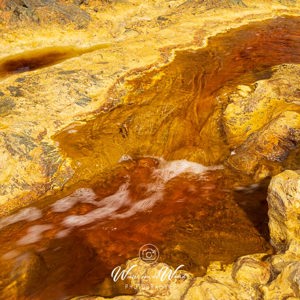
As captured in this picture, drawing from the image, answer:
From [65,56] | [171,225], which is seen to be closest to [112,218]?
[171,225]

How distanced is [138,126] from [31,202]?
387 centimetres

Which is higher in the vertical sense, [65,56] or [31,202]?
[65,56]

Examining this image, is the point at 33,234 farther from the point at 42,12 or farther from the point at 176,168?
the point at 42,12

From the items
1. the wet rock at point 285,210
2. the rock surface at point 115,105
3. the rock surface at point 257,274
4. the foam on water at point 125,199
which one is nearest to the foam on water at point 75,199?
the foam on water at point 125,199

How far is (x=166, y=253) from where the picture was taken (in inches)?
222

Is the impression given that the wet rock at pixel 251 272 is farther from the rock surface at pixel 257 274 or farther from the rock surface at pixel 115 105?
the rock surface at pixel 115 105

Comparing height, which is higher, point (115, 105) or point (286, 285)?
point (286, 285)

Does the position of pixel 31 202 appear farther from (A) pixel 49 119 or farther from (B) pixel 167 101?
(B) pixel 167 101

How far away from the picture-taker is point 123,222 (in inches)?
266

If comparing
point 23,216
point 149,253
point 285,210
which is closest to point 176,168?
point 149,253

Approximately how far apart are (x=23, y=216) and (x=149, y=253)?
346 cm

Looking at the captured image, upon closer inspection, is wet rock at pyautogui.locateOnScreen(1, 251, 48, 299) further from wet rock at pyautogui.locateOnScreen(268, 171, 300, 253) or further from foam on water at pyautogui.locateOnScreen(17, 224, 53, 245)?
wet rock at pyautogui.locateOnScreen(268, 171, 300, 253)

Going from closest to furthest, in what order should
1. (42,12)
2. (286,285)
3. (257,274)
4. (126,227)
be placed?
(286,285), (257,274), (126,227), (42,12)

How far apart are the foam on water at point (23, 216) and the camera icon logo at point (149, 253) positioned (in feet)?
9.52
